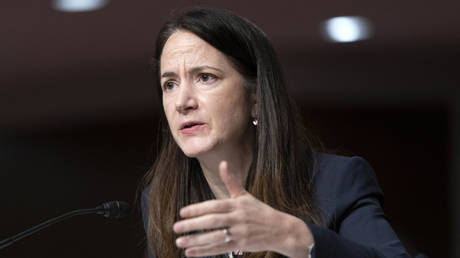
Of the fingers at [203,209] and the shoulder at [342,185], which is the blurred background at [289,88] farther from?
A: the fingers at [203,209]

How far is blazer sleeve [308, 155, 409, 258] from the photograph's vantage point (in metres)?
1.30

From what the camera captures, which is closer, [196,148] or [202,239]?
[202,239]

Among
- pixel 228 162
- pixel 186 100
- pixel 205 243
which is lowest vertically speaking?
pixel 205 243

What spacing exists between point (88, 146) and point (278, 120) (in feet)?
4.78

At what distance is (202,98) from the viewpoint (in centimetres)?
148

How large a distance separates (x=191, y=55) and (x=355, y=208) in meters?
0.47

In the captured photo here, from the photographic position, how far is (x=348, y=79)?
9.70 feet

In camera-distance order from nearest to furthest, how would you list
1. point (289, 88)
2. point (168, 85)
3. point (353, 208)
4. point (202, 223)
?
1. point (202, 223)
2. point (353, 208)
3. point (168, 85)
4. point (289, 88)

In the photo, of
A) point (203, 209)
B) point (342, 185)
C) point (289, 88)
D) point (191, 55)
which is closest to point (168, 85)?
point (191, 55)

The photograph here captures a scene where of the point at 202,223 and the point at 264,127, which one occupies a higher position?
the point at 264,127

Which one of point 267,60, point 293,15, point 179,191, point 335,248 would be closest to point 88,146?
point 293,15

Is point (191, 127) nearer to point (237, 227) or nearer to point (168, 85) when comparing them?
point (168, 85)

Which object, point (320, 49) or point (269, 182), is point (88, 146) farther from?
point (269, 182)

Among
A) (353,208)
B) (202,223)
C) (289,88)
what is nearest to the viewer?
(202,223)
